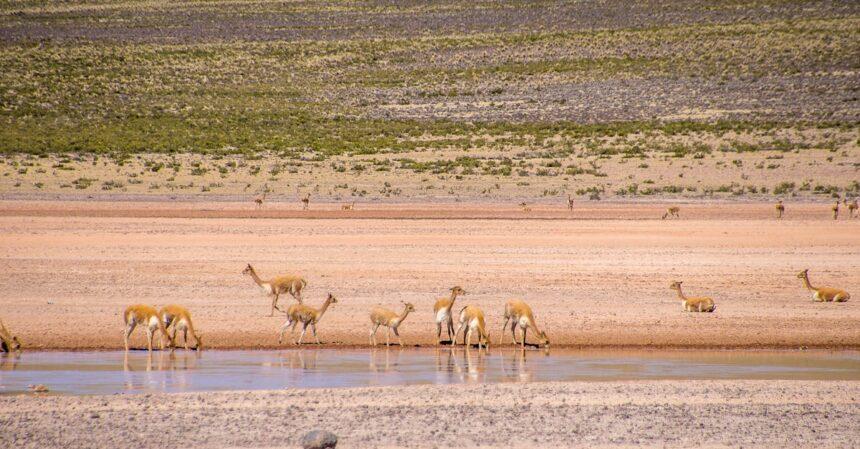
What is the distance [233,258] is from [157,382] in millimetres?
9694

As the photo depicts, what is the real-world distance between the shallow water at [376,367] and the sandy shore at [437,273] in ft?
2.29

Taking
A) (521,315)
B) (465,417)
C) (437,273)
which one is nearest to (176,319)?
(521,315)

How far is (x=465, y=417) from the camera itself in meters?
10.5

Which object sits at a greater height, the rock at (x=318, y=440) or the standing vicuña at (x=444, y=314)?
the standing vicuña at (x=444, y=314)

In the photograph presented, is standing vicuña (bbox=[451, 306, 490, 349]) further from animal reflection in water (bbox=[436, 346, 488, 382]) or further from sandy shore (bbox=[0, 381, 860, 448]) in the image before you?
sandy shore (bbox=[0, 381, 860, 448])

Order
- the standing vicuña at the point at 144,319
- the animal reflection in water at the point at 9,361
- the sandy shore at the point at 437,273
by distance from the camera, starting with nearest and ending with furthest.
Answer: the animal reflection in water at the point at 9,361, the standing vicuña at the point at 144,319, the sandy shore at the point at 437,273

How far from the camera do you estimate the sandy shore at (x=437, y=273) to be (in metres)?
15.6

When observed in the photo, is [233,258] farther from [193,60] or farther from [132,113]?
[193,60]

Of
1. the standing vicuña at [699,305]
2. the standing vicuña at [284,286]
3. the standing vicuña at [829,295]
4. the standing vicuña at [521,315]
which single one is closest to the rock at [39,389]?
the standing vicuña at [521,315]

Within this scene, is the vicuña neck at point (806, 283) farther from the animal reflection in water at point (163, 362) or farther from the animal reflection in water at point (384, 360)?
the animal reflection in water at point (163, 362)

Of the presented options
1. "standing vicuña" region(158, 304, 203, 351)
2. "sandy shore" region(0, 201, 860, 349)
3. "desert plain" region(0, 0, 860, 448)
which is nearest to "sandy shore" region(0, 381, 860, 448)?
"desert plain" region(0, 0, 860, 448)

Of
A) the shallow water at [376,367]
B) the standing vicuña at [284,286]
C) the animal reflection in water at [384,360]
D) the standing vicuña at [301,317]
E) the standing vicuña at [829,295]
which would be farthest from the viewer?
the standing vicuña at [829,295]

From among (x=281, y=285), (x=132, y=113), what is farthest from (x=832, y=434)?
(x=132, y=113)

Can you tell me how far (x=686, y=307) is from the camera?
17.0 metres
